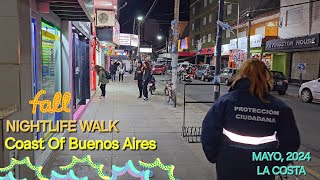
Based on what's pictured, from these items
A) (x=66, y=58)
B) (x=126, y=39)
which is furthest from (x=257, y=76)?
(x=126, y=39)

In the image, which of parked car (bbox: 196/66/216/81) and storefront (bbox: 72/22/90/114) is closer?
storefront (bbox: 72/22/90/114)

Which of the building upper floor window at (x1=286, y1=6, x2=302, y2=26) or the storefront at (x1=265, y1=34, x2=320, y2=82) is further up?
the building upper floor window at (x1=286, y1=6, x2=302, y2=26)

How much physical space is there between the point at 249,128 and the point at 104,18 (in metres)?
16.4

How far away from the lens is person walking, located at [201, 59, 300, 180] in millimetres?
2729

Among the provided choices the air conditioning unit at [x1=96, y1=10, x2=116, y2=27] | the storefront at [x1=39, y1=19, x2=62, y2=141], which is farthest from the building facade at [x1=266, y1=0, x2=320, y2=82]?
the storefront at [x1=39, y1=19, x2=62, y2=141]

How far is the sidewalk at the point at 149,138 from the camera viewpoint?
5355 millimetres

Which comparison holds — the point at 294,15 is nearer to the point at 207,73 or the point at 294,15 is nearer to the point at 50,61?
the point at 207,73

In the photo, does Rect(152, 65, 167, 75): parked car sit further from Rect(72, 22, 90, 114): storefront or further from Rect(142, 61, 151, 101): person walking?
Rect(72, 22, 90, 114): storefront

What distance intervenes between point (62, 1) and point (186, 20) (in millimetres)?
72570

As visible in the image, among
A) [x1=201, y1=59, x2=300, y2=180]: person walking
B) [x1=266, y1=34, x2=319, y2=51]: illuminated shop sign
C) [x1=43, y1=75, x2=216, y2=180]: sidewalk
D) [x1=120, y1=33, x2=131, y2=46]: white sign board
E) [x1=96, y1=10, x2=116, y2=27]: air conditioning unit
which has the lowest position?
[x1=43, y1=75, x2=216, y2=180]: sidewalk

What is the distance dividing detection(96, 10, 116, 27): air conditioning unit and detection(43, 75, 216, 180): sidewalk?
668 centimetres

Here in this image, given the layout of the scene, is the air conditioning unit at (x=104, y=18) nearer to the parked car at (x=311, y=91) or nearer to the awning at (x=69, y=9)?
the awning at (x=69, y=9)

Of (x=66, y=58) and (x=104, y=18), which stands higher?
(x=104, y=18)

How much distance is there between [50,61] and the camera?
693 centimetres
